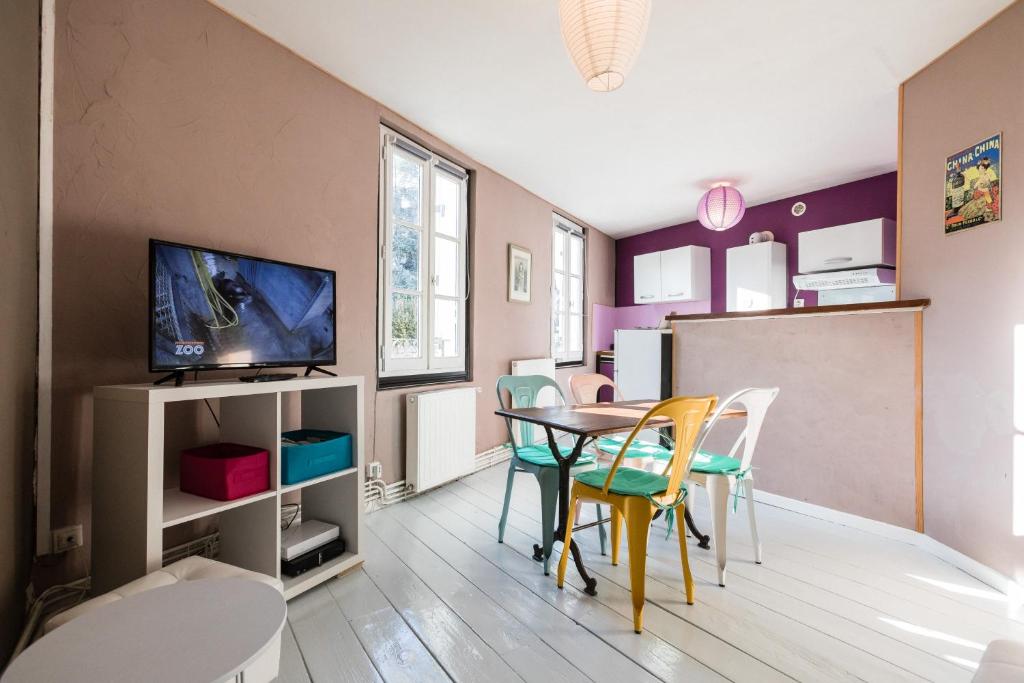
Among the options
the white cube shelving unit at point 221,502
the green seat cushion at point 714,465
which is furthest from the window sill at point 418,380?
the green seat cushion at point 714,465

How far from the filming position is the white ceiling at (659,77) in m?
2.32

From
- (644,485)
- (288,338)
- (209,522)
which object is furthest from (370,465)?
(644,485)

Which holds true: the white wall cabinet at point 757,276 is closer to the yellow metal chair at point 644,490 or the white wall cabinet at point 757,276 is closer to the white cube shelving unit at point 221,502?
the yellow metal chair at point 644,490

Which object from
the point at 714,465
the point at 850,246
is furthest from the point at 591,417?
the point at 850,246

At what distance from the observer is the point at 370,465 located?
3.02 meters

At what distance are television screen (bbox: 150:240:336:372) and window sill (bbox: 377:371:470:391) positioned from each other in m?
0.86

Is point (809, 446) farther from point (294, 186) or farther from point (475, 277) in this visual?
point (294, 186)

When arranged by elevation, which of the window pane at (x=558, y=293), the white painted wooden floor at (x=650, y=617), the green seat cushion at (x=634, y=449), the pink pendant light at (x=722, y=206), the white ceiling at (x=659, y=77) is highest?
the white ceiling at (x=659, y=77)

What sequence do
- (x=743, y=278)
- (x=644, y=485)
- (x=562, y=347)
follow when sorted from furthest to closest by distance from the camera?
(x=562, y=347) → (x=743, y=278) → (x=644, y=485)

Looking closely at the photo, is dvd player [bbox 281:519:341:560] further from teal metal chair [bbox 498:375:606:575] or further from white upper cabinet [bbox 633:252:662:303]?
white upper cabinet [bbox 633:252:662:303]

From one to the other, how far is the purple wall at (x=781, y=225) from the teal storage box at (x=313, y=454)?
16.1 ft

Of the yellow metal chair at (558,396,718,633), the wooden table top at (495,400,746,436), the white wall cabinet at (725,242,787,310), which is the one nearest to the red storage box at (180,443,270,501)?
the wooden table top at (495,400,746,436)

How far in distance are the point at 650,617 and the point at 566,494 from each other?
59 centimetres

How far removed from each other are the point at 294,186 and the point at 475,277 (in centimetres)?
171
